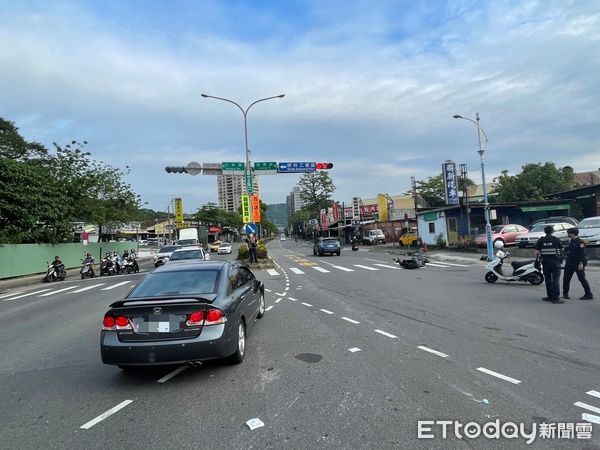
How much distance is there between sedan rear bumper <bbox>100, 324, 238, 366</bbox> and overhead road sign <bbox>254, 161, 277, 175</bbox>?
828 inches

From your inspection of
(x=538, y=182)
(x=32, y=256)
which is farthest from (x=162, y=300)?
(x=538, y=182)

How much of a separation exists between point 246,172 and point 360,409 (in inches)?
807

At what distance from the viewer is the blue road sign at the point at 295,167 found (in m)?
26.2

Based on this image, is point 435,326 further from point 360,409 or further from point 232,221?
point 232,221

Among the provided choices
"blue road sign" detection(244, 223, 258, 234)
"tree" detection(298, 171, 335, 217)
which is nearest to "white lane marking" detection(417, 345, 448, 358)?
"blue road sign" detection(244, 223, 258, 234)

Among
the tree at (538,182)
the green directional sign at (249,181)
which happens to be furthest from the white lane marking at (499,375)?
the tree at (538,182)

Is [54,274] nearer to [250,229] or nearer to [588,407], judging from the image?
[250,229]

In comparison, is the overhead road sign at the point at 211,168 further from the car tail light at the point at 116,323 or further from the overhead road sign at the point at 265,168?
the car tail light at the point at 116,323

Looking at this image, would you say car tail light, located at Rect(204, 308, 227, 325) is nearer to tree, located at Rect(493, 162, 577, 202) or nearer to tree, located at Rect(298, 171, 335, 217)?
tree, located at Rect(493, 162, 577, 202)

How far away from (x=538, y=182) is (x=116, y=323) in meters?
58.0

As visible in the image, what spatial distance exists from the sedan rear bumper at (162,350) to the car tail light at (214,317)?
72 mm

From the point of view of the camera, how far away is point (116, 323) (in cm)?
503

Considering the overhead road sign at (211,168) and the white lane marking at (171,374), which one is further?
the overhead road sign at (211,168)

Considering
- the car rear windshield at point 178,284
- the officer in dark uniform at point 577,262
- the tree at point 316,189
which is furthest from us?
the tree at point 316,189
